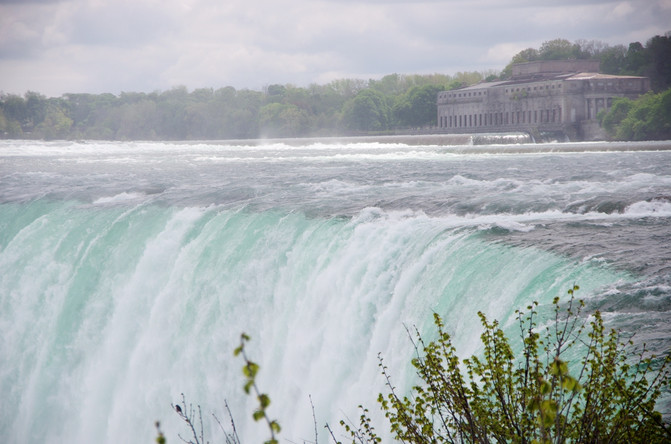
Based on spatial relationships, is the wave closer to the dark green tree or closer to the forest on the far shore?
the forest on the far shore

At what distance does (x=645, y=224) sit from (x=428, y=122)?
95.8m

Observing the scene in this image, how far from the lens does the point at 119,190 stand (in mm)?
27531

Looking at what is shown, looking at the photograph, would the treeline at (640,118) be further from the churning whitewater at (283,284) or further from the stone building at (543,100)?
the churning whitewater at (283,284)

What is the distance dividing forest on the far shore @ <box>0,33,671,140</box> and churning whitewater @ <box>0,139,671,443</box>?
76.3m

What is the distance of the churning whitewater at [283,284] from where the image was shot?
1162 centimetres

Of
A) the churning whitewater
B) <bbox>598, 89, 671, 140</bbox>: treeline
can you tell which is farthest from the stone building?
the churning whitewater

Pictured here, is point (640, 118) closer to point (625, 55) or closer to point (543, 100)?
point (543, 100)

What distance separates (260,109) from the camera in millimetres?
140125

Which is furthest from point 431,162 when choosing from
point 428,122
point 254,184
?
point 428,122

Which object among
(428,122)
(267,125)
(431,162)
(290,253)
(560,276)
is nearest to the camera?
(560,276)

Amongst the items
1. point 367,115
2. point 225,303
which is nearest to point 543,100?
point 367,115

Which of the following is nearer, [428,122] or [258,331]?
[258,331]

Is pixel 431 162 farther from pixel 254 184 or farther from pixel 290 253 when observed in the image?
pixel 290 253

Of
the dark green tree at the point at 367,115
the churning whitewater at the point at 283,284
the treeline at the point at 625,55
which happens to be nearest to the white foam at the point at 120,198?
the churning whitewater at the point at 283,284
